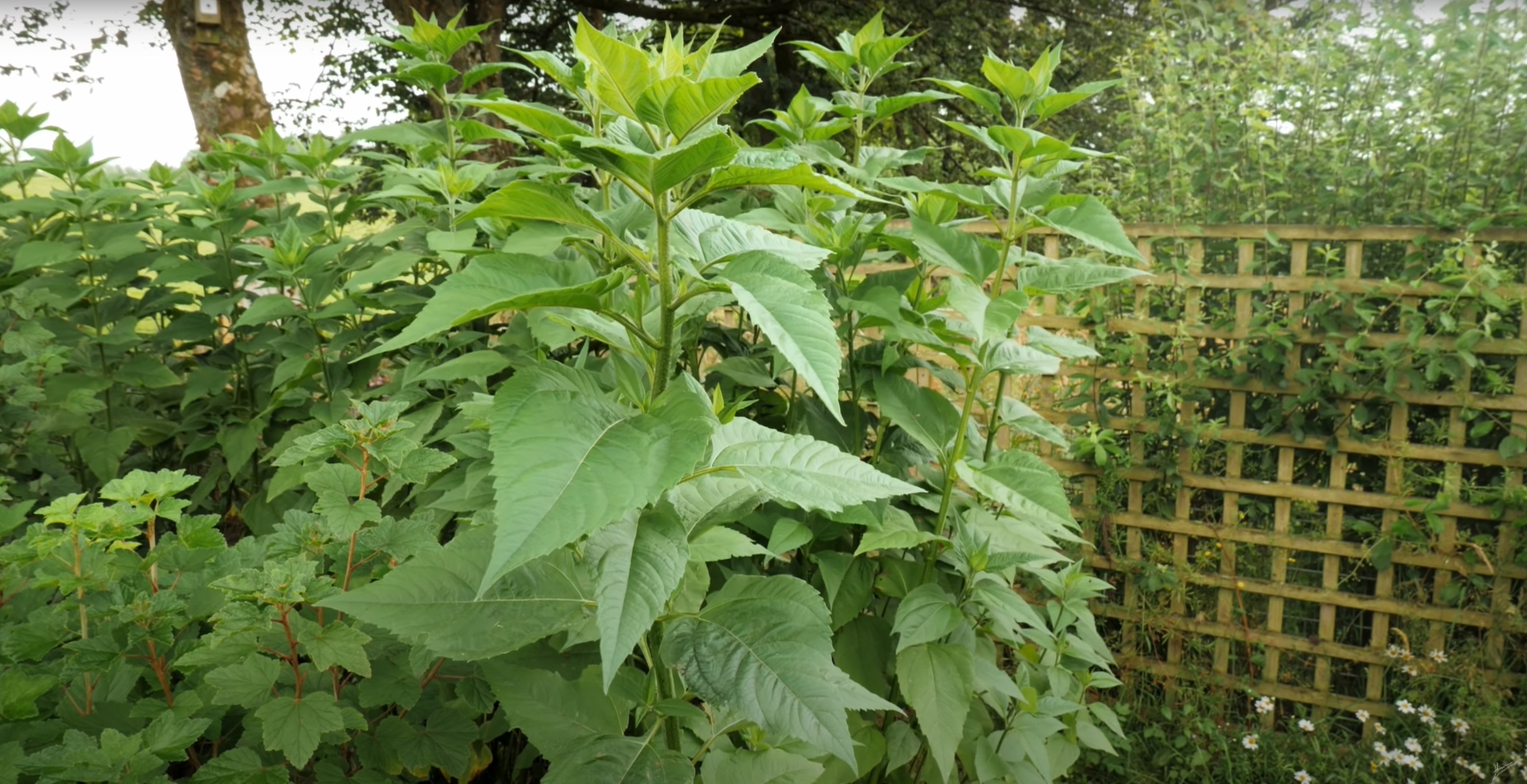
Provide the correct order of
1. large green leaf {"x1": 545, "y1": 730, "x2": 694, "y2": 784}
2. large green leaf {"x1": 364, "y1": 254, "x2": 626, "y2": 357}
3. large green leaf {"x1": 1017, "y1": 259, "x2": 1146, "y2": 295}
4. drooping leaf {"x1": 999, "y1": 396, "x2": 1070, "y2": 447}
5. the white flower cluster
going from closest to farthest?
large green leaf {"x1": 364, "y1": 254, "x2": 626, "y2": 357}
large green leaf {"x1": 545, "y1": 730, "x2": 694, "y2": 784}
large green leaf {"x1": 1017, "y1": 259, "x2": 1146, "y2": 295}
drooping leaf {"x1": 999, "y1": 396, "x2": 1070, "y2": 447}
the white flower cluster

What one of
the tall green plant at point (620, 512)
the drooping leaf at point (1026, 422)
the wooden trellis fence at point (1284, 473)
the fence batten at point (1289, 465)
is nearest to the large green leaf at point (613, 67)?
the tall green plant at point (620, 512)

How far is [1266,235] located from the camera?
11.2 feet

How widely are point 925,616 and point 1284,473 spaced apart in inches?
96.7

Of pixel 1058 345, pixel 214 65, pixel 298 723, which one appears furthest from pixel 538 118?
pixel 214 65

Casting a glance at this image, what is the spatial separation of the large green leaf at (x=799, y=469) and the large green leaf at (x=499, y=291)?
231 mm

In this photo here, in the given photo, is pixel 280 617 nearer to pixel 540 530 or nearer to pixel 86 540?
pixel 86 540

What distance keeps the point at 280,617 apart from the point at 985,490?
1.10m

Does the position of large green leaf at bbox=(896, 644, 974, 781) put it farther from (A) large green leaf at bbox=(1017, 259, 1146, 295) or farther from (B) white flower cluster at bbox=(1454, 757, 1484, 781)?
(B) white flower cluster at bbox=(1454, 757, 1484, 781)

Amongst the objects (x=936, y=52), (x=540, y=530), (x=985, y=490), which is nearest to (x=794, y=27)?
(x=936, y=52)

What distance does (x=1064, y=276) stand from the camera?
1771 millimetres

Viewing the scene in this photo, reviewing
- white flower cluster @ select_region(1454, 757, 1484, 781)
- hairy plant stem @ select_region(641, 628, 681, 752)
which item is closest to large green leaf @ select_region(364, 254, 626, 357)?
hairy plant stem @ select_region(641, 628, 681, 752)

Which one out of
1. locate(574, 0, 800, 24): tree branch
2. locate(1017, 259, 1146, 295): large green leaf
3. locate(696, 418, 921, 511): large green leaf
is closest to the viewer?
locate(696, 418, 921, 511): large green leaf

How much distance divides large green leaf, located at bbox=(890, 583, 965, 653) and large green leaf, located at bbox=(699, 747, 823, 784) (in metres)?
0.34

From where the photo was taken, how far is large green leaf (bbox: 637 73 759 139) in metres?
0.90
